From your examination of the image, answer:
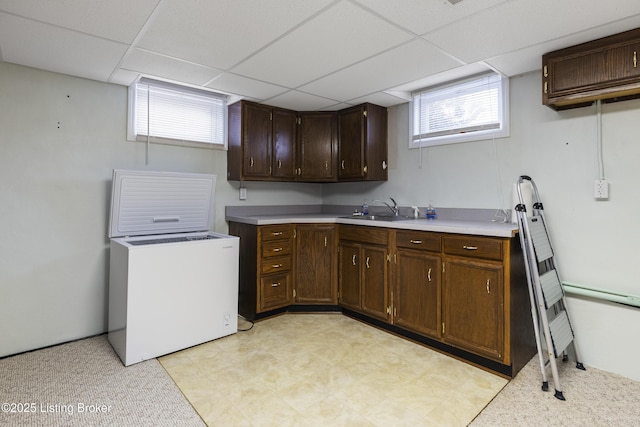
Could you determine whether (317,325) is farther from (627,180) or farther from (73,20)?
(73,20)

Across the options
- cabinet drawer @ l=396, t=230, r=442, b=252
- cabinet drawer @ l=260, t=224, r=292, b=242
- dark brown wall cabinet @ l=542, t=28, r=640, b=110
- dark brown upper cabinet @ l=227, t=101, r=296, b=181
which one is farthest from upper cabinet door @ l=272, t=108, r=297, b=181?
dark brown wall cabinet @ l=542, t=28, r=640, b=110

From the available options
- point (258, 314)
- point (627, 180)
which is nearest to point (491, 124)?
point (627, 180)

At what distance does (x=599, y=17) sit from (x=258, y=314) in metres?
3.29

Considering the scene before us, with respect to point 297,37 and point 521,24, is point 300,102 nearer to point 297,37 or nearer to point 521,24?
point 297,37

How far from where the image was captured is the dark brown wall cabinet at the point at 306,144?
3.49 metres

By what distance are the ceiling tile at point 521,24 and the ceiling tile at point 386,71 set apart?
5.7 inches

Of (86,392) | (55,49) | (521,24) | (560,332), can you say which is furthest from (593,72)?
(86,392)

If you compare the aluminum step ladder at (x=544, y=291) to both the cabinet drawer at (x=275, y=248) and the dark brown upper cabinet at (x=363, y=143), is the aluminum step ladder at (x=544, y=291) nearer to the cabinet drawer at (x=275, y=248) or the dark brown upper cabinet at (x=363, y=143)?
the dark brown upper cabinet at (x=363, y=143)

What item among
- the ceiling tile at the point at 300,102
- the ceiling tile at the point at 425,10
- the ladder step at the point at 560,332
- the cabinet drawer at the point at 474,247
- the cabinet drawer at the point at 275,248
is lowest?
the ladder step at the point at 560,332

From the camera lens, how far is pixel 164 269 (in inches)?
99.5

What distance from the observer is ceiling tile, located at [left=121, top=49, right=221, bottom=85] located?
2.39 meters

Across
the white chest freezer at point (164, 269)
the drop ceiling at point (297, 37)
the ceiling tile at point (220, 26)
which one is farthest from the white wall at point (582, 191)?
the white chest freezer at point (164, 269)

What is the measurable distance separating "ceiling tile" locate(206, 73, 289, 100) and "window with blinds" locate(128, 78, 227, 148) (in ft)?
1.37

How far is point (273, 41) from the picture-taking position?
7.09ft
